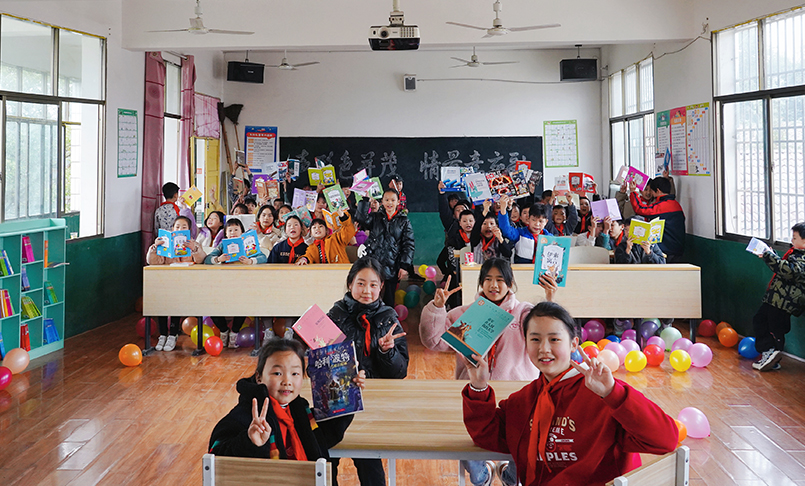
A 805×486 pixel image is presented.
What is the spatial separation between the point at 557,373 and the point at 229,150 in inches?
357

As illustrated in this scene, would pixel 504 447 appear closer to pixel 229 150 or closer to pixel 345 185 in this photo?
pixel 345 185

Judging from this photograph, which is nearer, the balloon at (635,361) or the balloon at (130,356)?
the balloon at (635,361)

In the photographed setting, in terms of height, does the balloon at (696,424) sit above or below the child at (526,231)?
below

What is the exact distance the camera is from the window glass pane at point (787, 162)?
524 centimetres

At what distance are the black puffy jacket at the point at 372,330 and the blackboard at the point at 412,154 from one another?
751 centimetres

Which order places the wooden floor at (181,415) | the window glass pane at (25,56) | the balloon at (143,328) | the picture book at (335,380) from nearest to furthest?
1. the picture book at (335,380)
2. the wooden floor at (181,415)
3. the window glass pane at (25,56)
4. the balloon at (143,328)

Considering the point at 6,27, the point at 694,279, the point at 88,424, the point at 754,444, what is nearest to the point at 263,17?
the point at 6,27

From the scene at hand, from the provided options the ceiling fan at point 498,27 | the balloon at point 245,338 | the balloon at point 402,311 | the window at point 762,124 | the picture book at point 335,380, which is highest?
the ceiling fan at point 498,27

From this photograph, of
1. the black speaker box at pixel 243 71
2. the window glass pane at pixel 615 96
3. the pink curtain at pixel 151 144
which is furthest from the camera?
the black speaker box at pixel 243 71

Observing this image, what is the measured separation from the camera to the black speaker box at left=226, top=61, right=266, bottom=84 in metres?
9.83

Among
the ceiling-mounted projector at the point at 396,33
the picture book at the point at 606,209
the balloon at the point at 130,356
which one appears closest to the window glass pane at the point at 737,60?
the picture book at the point at 606,209

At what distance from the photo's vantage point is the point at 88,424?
3.99 meters

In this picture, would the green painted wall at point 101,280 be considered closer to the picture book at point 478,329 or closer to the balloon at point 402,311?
the balloon at point 402,311

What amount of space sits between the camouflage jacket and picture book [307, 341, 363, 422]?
390cm
